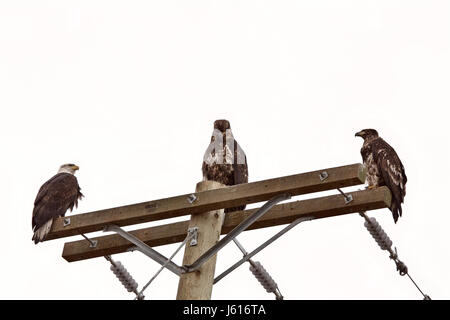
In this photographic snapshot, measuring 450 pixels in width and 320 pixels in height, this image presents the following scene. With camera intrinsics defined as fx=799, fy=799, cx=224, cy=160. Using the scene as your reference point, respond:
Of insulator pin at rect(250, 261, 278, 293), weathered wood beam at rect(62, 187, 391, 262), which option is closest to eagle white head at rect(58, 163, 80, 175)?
weathered wood beam at rect(62, 187, 391, 262)

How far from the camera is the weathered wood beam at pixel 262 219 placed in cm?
559

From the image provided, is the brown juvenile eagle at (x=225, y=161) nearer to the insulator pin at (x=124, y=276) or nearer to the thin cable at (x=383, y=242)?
the insulator pin at (x=124, y=276)

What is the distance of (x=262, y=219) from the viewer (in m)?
6.14

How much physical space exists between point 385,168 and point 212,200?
2.71 meters

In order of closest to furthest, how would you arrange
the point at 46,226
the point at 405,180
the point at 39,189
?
the point at 46,226 < the point at 405,180 < the point at 39,189

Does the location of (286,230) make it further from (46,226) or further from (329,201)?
(46,226)

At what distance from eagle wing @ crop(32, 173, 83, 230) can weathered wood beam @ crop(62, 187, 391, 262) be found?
1.24 m

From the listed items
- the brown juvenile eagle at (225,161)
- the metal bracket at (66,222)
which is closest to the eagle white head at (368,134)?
the brown juvenile eagle at (225,161)

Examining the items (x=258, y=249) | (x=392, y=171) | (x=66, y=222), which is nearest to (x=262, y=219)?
(x=258, y=249)
